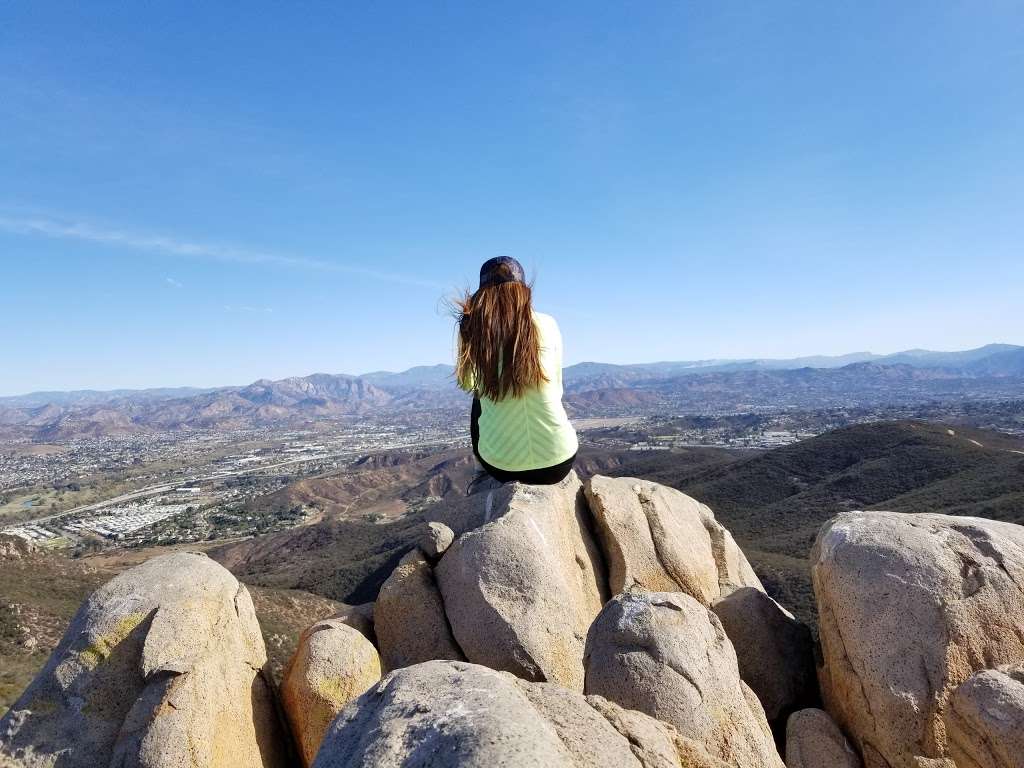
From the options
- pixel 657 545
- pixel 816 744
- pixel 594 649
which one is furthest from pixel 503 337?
pixel 816 744

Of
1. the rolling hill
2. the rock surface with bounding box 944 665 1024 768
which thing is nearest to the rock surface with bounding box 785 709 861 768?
the rock surface with bounding box 944 665 1024 768

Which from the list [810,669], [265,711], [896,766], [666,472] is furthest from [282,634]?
[666,472]

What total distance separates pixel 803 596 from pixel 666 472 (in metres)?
68.3

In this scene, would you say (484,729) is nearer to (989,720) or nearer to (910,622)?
(989,720)

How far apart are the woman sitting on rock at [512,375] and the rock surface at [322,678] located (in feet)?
12.6

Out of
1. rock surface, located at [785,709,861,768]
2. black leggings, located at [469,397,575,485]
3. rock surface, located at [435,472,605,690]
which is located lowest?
rock surface, located at [785,709,861,768]

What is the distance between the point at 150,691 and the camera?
7.90 m

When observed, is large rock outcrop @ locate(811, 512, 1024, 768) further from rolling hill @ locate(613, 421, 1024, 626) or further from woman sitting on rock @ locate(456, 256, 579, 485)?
rolling hill @ locate(613, 421, 1024, 626)

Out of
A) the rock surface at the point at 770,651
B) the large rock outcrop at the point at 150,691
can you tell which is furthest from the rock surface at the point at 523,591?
the large rock outcrop at the point at 150,691

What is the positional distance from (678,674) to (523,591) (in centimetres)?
291

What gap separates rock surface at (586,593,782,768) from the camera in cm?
693

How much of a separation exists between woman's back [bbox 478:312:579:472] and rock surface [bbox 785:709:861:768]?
18.9 ft

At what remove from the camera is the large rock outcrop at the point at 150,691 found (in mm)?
7609

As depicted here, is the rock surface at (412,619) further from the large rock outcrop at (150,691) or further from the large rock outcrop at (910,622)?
the large rock outcrop at (910,622)
